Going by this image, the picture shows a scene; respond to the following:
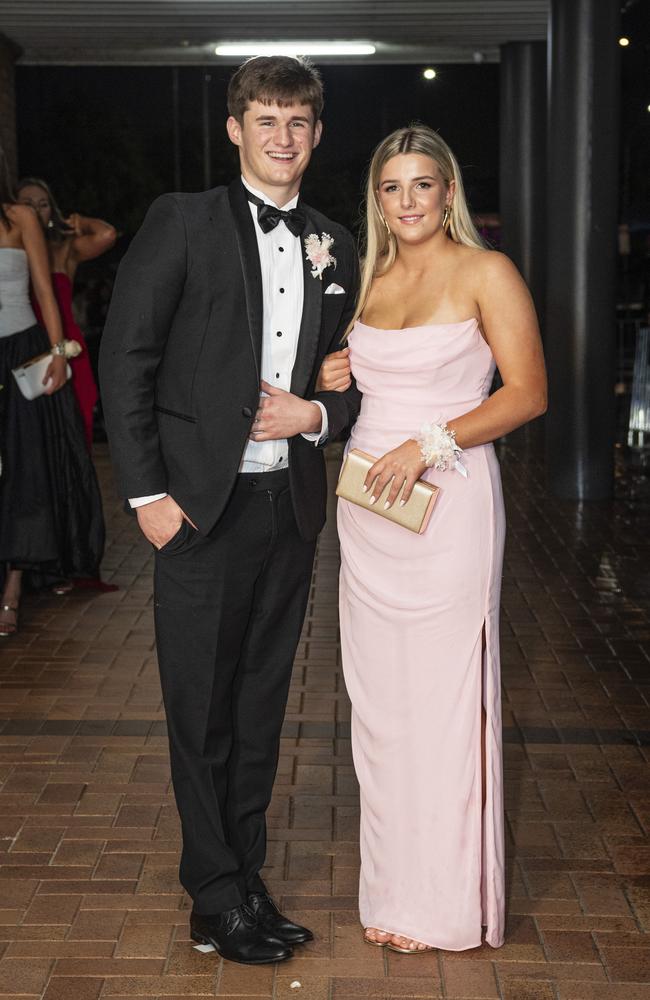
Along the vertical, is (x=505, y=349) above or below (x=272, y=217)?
below

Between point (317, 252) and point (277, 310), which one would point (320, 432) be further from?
point (317, 252)

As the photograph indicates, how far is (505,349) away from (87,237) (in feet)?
14.7

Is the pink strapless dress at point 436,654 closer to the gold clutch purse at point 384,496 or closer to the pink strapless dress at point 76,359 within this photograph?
the gold clutch purse at point 384,496

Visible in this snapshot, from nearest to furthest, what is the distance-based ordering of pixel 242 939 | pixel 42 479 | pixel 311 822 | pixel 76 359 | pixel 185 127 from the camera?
pixel 242 939 → pixel 311 822 → pixel 42 479 → pixel 76 359 → pixel 185 127

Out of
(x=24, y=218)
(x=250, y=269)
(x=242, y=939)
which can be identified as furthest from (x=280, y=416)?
(x=24, y=218)

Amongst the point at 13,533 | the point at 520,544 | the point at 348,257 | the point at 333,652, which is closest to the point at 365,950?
Result: the point at 348,257

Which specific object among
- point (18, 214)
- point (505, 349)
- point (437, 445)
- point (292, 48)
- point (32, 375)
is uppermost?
point (292, 48)

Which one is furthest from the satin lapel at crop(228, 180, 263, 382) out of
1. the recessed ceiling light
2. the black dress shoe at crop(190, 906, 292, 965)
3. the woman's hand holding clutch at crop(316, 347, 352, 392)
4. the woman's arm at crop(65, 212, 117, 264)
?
the recessed ceiling light

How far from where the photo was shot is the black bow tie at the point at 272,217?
3125 millimetres

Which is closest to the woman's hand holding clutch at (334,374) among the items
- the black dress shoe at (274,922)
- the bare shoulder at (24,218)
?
the black dress shoe at (274,922)

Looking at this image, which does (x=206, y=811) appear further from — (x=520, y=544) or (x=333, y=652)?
(x=520, y=544)

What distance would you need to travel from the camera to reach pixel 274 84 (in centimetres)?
304

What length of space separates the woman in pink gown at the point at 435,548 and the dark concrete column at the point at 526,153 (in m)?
10.4

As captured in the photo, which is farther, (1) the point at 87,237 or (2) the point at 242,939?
(1) the point at 87,237
